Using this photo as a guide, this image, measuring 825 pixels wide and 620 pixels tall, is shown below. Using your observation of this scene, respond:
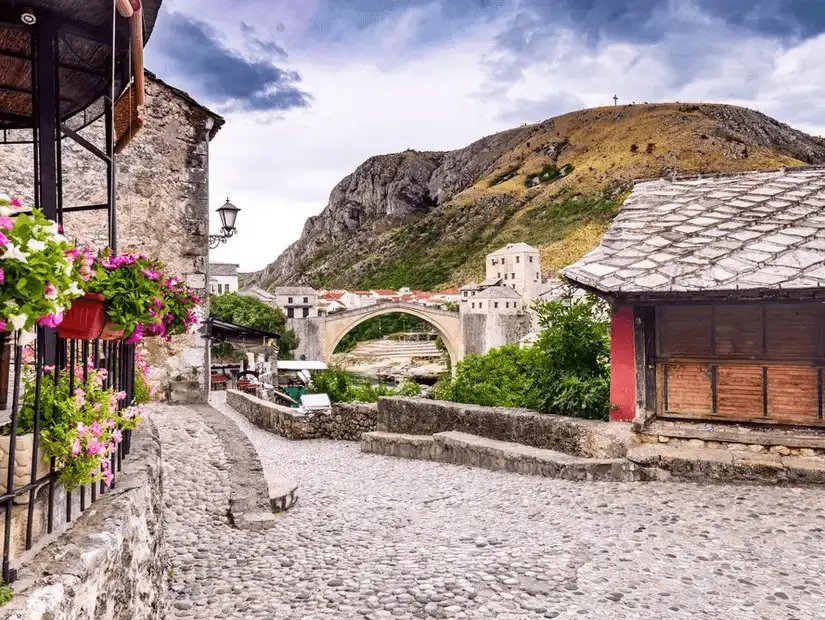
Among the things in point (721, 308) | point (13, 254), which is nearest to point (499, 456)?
point (721, 308)

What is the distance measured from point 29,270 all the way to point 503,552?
163 inches

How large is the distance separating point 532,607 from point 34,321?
10.9 ft

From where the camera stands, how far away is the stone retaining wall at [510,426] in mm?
7559

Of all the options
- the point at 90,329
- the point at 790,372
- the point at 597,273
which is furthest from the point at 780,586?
the point at 90,329

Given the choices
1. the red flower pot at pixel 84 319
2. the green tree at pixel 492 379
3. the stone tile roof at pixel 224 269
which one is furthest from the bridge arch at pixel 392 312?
the red flower pot at pixel 84 319

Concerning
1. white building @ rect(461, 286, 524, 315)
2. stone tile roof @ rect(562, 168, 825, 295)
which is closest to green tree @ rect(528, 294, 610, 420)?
stone tile roof @ rect(562, 168, 825, 295)

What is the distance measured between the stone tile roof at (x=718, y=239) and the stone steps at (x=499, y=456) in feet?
6.82

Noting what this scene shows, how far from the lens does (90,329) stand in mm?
2826

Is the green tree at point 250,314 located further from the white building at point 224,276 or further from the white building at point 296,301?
the white building at point 224,276

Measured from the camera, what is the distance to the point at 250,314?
4272cm

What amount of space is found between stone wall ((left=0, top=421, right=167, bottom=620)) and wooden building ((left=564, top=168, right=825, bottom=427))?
511cm

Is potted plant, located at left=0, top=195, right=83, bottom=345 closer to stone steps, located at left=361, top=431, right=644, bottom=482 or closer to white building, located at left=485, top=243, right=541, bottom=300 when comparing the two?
stone steps, located at left=361, top=431, right=644, bottom=482

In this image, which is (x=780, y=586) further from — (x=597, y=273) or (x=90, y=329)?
(x=90, y=329)

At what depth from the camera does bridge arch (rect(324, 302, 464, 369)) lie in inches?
2210
